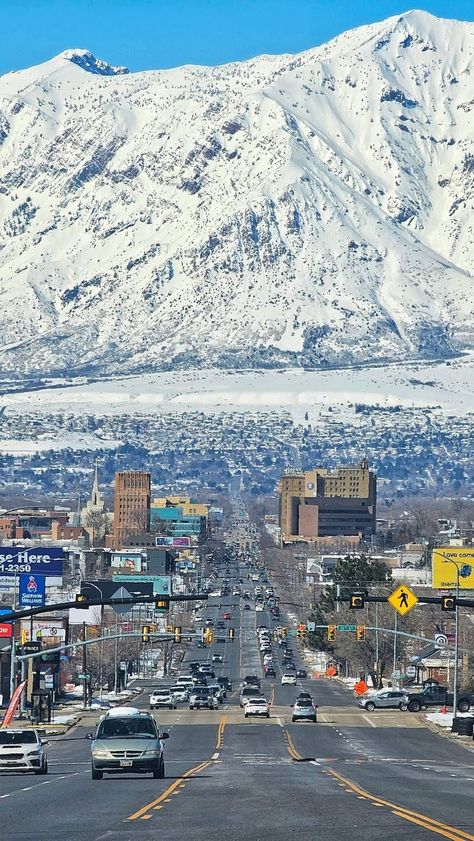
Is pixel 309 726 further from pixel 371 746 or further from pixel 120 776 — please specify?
pixel 120 776

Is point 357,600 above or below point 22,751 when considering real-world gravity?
above

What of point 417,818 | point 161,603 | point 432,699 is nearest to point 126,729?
point 417,818

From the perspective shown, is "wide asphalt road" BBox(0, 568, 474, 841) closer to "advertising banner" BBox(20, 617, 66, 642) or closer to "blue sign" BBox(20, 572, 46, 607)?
"blue sign" BBox(20, 572, 46, 607)

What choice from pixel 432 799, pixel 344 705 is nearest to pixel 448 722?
pixel 344 705

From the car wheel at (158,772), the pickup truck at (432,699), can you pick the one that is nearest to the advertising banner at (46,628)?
the pickup truck at (432,699)

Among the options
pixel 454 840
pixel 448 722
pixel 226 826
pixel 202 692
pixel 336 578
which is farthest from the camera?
pixel 336 578

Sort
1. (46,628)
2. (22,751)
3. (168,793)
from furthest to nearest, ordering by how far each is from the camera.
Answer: (46,628) < (22,751) < (168,793)

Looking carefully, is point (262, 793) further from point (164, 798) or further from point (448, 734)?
point (448, 734)

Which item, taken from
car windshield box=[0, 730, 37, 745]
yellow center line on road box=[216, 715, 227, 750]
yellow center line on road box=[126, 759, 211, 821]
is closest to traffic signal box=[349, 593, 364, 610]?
yellow center line on road box=[216, 715, 227, 750]
